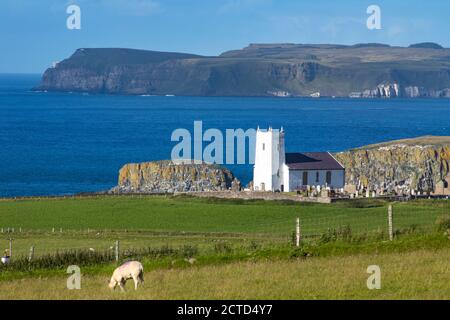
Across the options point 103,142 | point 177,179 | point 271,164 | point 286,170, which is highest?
point 271,164

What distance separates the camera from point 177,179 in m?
74.2

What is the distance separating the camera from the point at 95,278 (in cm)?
2491

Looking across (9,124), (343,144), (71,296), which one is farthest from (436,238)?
(9,124)

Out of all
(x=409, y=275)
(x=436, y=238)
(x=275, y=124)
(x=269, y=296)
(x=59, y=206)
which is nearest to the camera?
(x=269, y=296)

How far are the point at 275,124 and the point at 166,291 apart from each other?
154980 millimetres

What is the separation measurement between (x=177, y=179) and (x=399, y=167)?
44.7 ft

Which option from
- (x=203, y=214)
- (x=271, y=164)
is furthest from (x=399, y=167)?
(x=203, y=214)

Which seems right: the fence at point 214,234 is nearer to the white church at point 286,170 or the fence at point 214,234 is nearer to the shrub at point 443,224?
the shrub at point 443,224

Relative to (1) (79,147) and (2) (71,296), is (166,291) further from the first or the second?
(1) (79,147)

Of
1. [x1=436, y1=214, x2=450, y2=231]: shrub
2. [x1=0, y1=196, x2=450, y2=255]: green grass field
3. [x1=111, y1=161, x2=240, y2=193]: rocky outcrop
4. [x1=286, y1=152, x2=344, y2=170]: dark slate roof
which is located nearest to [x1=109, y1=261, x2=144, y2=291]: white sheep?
[x1=436, y1=214, x2=450, y2=231]: shrub

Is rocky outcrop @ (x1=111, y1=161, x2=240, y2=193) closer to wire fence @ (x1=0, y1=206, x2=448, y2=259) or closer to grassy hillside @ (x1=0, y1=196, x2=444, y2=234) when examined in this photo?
grassy hillside @ (x1=0, y1=196, x2=444, y2=234)

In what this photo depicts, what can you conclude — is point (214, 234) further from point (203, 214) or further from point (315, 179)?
point (315, 179)

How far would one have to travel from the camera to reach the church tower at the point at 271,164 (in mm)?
62750

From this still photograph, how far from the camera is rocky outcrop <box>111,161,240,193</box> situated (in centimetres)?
7331
